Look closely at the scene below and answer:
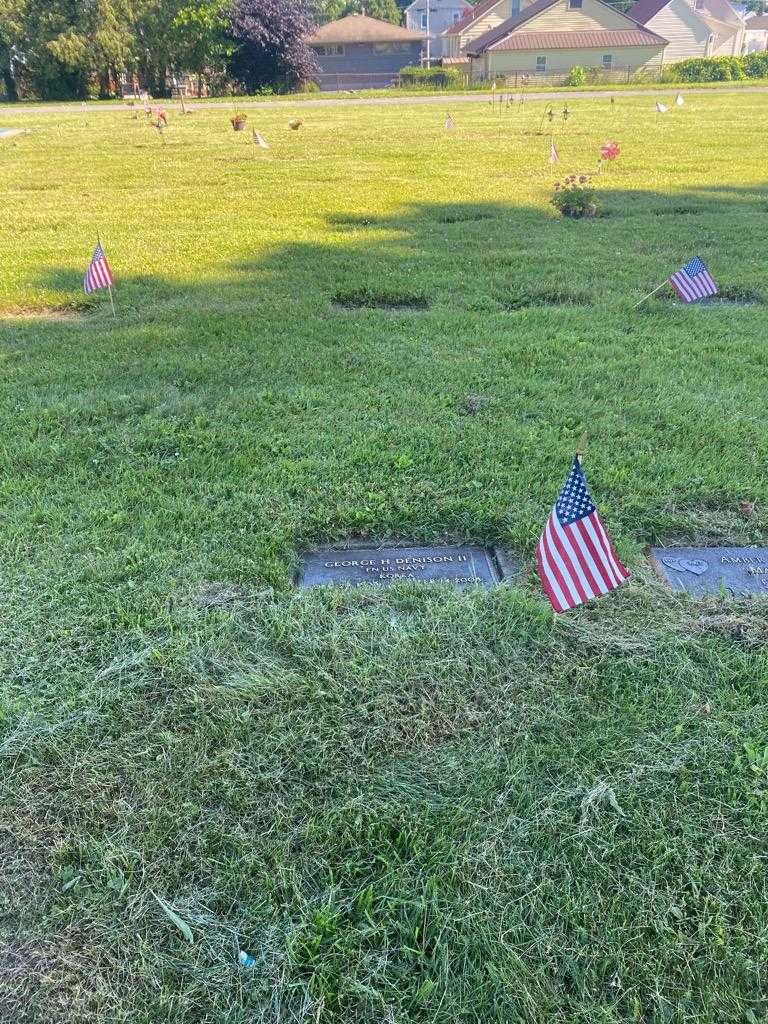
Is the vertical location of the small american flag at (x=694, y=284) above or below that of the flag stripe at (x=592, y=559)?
above

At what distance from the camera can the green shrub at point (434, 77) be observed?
39.5 m

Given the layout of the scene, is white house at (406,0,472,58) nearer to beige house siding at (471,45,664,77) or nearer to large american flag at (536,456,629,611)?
beige house siding at (471,45,664,77)

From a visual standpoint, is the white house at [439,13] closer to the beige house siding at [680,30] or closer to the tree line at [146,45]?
the beige house siding at [680,30]

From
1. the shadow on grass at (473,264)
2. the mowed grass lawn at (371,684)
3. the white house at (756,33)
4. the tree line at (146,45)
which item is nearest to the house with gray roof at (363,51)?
the tree line at (146,45)

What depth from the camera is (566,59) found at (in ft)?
138

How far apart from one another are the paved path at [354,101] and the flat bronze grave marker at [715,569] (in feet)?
94.4

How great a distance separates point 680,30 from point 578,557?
2290 inches

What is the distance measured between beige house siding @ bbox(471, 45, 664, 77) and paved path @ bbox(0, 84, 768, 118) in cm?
1077

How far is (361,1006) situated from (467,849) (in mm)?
466

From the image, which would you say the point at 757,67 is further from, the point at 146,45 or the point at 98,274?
the point at 98,274

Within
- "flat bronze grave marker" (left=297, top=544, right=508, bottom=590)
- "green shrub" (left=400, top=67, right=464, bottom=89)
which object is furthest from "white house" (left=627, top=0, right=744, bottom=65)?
"flat bronze grave marker" (left=297, top=544, right=508, bottom=590)

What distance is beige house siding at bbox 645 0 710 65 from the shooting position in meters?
46.4

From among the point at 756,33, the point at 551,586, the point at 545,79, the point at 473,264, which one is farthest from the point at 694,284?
the point at 756,33

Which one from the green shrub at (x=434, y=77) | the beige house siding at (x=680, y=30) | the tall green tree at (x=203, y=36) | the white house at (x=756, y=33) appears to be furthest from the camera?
the white house at (x=756, y=33)
